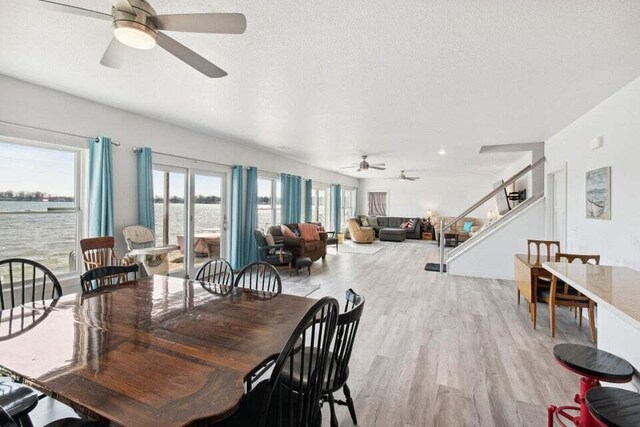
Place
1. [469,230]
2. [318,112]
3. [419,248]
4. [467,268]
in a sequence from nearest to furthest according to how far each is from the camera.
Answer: [318,112] < [467,268] < [419,248] < [469,230]

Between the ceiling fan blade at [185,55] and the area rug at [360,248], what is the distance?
713 cm

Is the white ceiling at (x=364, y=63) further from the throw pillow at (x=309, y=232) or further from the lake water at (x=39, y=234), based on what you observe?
the throw pillow at (x=309, y=232)

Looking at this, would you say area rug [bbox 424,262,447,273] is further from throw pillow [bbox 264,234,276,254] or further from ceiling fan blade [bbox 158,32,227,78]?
ceiling fan blade [bbox 158,32,227,78]

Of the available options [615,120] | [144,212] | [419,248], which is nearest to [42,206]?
[144,212]

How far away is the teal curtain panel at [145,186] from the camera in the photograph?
4.24 metres

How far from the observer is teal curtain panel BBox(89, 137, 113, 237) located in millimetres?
3695

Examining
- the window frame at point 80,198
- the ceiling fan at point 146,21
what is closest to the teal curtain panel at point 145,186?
the window frame at point 80,198

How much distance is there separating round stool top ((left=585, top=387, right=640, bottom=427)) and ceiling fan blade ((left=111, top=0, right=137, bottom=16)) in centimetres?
273

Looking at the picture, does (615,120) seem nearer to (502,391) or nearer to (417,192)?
(502,391)

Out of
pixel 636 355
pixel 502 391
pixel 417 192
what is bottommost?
pixel 502 391

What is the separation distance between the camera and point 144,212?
4.26m

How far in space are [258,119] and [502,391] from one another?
13.3ft

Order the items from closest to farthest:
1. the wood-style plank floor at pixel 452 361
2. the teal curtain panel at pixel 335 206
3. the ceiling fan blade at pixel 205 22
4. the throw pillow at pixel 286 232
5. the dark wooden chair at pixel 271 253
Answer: the ceiling fan blade at pixel 205 22, the wood-style plank floor at pixel 452 361, the dark wooden chair at pixel 271 253, the throw pillow at pixel 286 232, the teal curtain panel at pixel 335 206


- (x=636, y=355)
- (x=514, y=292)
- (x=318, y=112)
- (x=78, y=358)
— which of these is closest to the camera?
(x=78, y=358)
